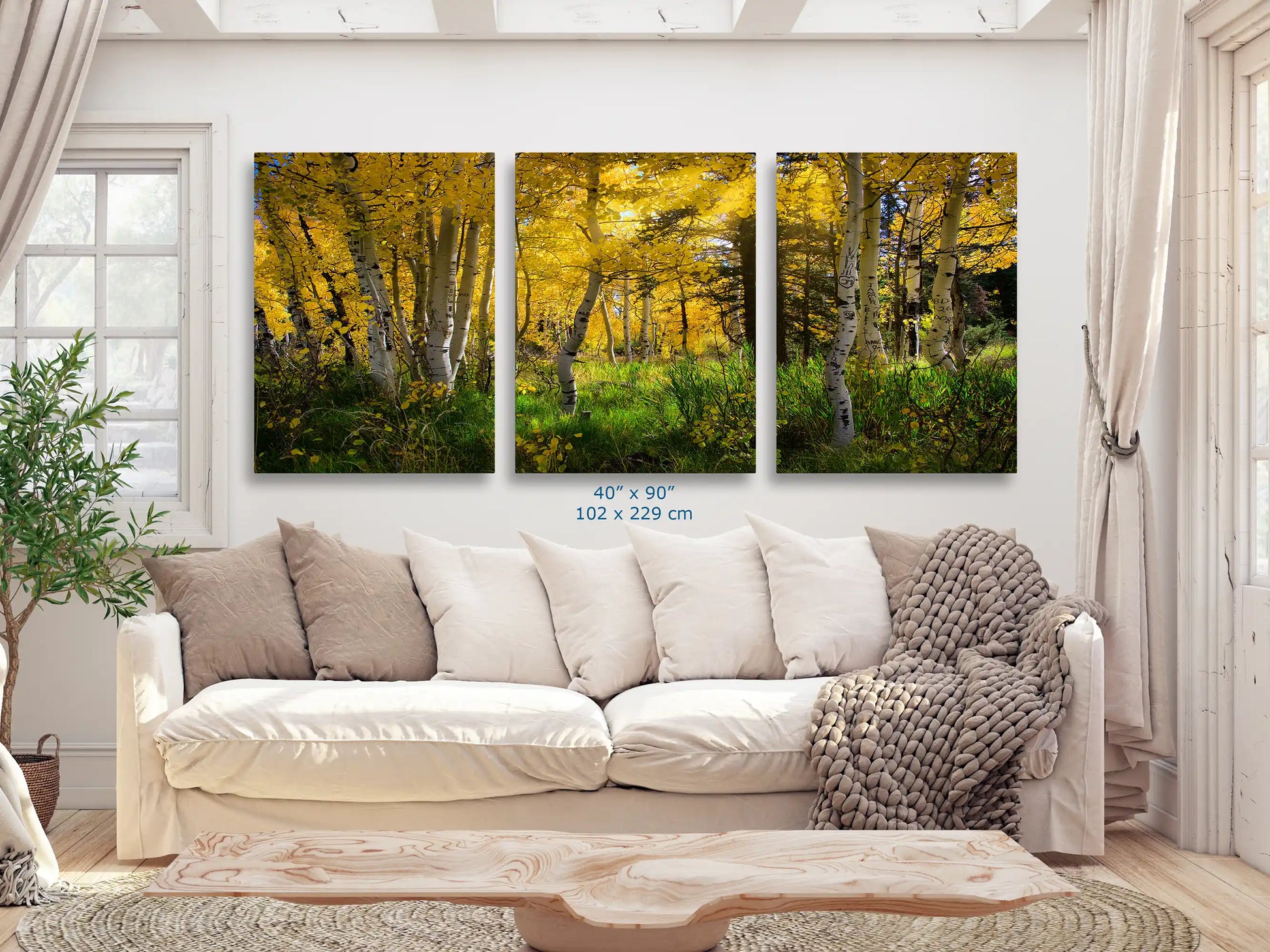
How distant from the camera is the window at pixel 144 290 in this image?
3.83 m

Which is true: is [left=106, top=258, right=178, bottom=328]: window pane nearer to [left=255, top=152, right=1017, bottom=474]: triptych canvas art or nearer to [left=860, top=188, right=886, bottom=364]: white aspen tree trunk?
[left=255, top=152, right=1017, bottom=474]: triptych canvas art

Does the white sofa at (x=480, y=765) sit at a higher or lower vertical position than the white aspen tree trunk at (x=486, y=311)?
lower

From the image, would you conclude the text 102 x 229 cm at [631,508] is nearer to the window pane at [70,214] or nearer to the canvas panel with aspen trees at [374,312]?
the canvas panel with aspen trees at [374,312]

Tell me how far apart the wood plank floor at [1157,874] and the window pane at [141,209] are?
2.01m

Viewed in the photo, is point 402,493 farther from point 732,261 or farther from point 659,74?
point 659,74

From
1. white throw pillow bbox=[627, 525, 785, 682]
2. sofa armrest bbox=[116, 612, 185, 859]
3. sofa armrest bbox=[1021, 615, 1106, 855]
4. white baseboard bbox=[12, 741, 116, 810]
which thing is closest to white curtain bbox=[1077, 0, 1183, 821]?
sofa armrest bbox=[1021, 615, 1106, 855]

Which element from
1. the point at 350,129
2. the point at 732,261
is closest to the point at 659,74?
the point at 732,261

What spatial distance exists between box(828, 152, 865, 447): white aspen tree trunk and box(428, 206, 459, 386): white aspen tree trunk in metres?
1.35

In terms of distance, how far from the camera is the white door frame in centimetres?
312

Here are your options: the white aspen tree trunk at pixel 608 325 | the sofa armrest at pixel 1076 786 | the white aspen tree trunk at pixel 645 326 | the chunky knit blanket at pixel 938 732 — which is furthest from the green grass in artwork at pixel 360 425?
the sofa armrest at pixel 1076 786

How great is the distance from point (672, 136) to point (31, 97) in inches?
82.4

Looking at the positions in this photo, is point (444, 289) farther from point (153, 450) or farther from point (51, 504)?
point (51, 504)

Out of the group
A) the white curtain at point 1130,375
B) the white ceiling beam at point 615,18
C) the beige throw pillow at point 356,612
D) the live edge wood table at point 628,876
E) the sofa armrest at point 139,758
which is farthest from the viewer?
the white ceiling beam at point 615,18

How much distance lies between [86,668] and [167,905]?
1.43 meters
